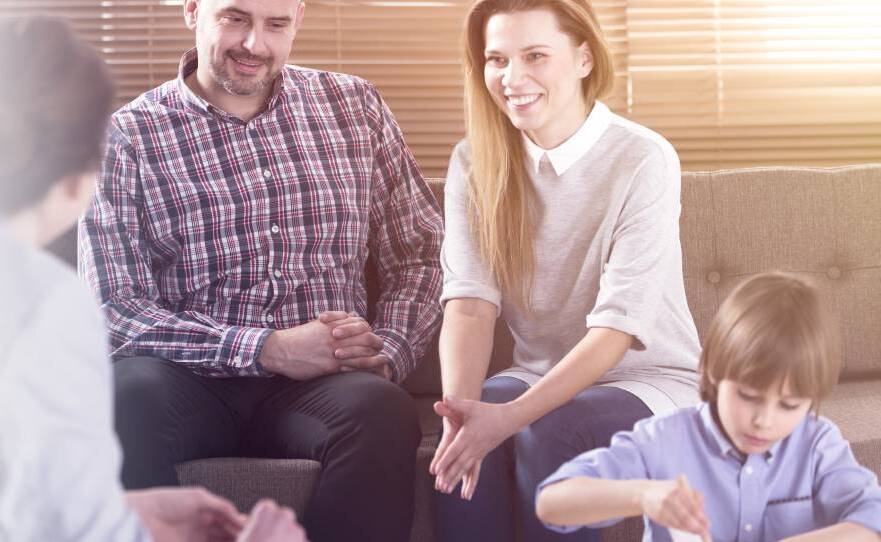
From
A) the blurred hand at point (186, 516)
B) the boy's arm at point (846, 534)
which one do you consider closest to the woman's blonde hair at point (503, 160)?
the boy's arm at point (846, 534)

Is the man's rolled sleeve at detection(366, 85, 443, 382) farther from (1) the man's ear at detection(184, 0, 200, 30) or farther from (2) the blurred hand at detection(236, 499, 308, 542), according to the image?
(2) the blurred hand at detection(236, 499, 308, 542)

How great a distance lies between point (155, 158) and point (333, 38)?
24.9 inches

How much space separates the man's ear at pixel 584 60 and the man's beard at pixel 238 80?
0.45 metres

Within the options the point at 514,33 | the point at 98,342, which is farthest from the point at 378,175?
the point at 98,342

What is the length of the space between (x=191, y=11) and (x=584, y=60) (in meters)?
0.59

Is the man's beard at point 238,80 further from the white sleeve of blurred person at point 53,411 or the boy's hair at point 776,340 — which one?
the white sleeve of blurred person at point 53,411

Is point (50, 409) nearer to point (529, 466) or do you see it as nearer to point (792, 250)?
point (529, 466)

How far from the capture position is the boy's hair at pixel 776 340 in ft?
2.55

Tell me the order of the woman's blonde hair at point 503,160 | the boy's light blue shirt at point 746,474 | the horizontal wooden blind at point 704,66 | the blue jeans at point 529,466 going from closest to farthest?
the boy's light blue shirt at point 746,474
the blue jeans at point 529,466
the woman's blonde hair at point 503,160
the horizontal wooden blind at point 704,66

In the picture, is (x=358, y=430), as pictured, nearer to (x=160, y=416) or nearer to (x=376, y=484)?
(x=376, y=484)

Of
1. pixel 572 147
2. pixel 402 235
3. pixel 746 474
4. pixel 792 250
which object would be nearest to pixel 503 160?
pixel 572 147

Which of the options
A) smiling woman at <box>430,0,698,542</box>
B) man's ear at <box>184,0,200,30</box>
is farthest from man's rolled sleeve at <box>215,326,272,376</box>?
man's ear at <box>184,0,200,30</box>

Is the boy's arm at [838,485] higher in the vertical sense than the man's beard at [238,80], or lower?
lower

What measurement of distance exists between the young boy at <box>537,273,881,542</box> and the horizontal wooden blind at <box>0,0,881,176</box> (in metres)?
1.24
